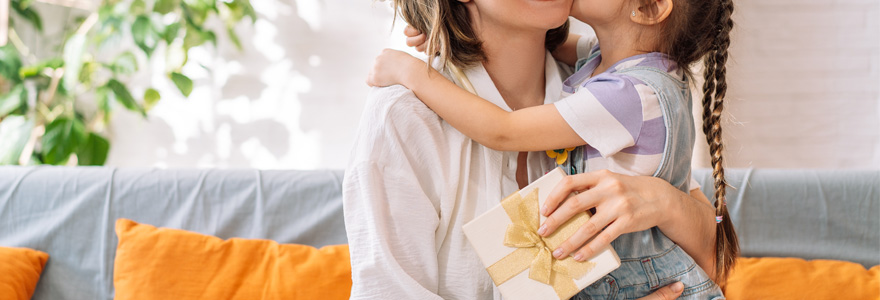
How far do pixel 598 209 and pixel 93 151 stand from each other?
2.45 meters

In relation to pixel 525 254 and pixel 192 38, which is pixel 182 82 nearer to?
pixel 192 38

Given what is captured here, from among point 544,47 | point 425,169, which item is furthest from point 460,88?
point 544,47

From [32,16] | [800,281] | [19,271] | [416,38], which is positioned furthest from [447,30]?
[32,16]

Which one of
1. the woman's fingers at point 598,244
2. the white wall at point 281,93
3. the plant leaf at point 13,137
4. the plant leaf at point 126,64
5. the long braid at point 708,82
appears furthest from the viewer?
the white wall at point 281,93

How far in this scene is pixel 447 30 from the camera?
1176 mm

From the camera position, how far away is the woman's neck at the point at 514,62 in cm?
121

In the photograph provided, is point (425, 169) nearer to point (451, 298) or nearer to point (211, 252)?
point (451, 298)

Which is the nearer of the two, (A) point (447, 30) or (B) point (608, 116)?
(B) point (608, 116)

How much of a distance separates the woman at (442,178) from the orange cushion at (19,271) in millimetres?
1106

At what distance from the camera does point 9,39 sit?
2.99 meters

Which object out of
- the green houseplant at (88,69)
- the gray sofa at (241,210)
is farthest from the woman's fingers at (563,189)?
the green houseplant at (88,69)

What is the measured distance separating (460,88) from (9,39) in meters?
2.70

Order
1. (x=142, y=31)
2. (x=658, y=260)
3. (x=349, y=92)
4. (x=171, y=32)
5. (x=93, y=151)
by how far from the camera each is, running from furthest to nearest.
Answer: (x=349, y=92), (x=93, y=151), (x=171, y=32), (x=142, y=31), (x=658, y=260)

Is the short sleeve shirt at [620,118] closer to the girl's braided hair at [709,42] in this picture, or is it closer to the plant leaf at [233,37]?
the girl's braided hair at [709,42]
